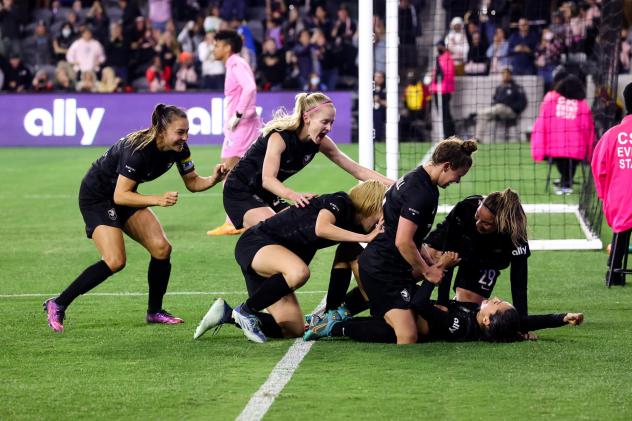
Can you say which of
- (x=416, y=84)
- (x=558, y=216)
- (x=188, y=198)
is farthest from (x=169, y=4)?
(x=558, y=216)

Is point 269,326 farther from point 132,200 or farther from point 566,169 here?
point 566,169

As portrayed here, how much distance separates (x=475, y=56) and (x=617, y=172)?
15664 millimetres

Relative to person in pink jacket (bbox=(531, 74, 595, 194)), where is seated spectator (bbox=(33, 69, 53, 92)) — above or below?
above

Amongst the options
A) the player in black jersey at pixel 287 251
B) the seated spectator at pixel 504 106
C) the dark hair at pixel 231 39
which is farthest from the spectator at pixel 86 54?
the player in black jersey at pixel 287 251

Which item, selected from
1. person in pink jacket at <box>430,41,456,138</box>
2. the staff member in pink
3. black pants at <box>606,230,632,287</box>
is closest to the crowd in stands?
person in pink jacket at <box>430,41,456,138</box>

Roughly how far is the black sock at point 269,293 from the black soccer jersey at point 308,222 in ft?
0.94

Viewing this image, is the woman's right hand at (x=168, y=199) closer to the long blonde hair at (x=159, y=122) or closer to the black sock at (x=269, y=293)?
the long blonde hair at (x=159, y=122)

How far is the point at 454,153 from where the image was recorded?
7211 millimetres

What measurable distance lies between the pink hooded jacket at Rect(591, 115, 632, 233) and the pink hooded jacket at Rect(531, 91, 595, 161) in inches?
283

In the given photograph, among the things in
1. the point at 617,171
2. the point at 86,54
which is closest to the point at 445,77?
the point at 86,54

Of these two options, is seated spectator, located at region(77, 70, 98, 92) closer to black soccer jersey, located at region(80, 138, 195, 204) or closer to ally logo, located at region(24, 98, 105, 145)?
ally logo, located at region(24, 98, 105, 145)

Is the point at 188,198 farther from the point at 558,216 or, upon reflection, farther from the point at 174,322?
the point at 174,322

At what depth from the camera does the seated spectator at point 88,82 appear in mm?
27094

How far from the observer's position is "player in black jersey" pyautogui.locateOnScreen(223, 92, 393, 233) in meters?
8.29
